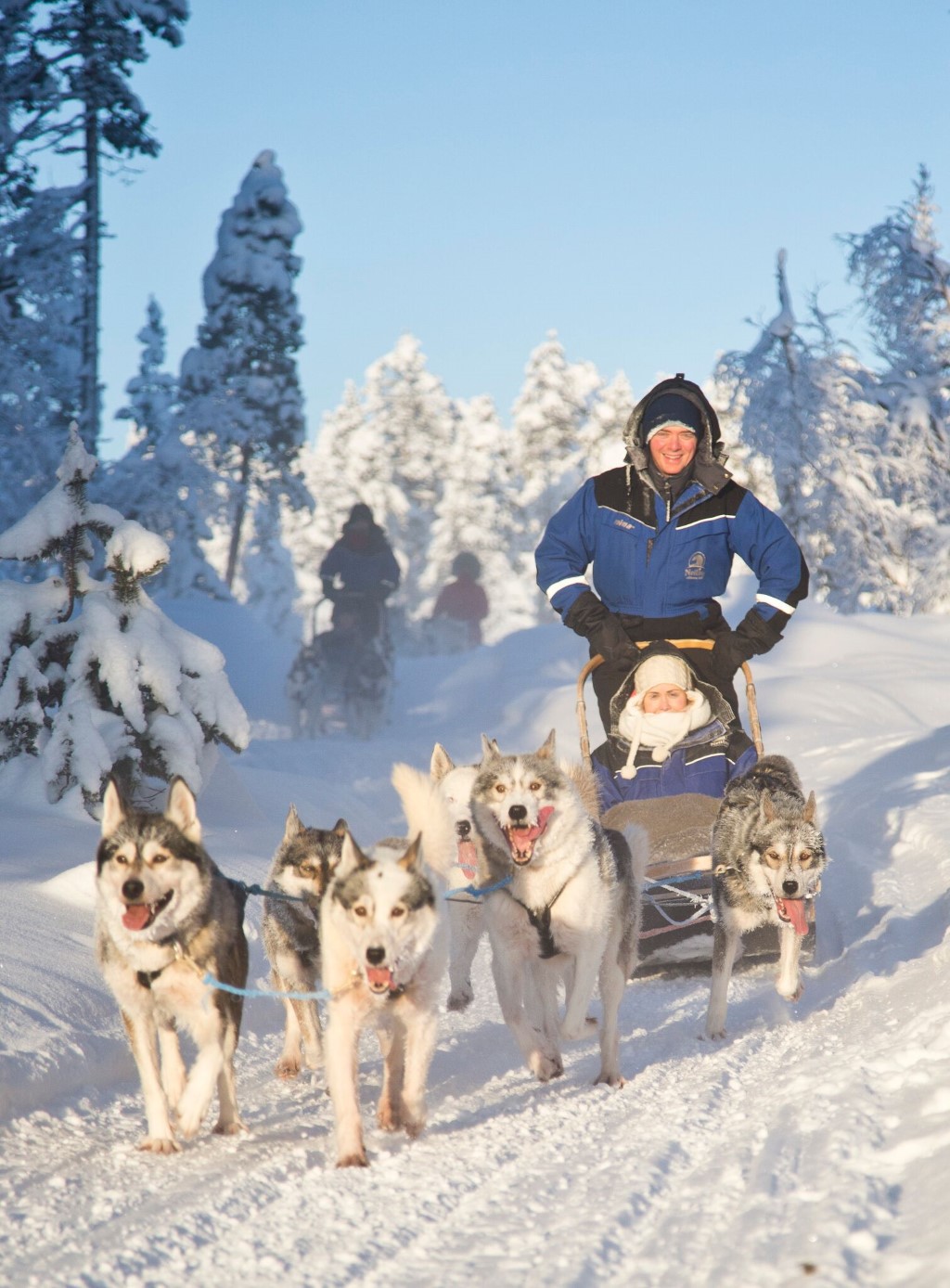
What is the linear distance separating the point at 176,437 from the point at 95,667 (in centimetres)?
1951

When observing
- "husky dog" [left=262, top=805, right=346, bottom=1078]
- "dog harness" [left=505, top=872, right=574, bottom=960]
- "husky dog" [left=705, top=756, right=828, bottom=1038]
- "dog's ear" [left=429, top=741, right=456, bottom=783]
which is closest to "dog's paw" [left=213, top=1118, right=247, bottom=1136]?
"husky dog" [left=262, top=805, right=346, bottom=1078]

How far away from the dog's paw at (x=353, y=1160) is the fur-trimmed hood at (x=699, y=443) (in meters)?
3.99

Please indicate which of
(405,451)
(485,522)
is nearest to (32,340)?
(485,522)

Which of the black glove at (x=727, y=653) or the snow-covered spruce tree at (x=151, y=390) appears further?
the snow-covered spruce tree at (x=151, y=390)

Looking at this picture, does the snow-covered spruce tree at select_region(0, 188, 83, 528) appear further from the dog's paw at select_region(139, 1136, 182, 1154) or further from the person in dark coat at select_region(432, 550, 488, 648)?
the dog's paw at select_region(139, 1136, 182, 1154)

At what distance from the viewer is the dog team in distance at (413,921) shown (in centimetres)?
416

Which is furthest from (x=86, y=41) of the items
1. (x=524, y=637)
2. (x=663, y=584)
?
(x=663, y=584)

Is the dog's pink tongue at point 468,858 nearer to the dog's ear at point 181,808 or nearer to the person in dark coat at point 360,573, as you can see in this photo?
the dog's ear at point 181,808

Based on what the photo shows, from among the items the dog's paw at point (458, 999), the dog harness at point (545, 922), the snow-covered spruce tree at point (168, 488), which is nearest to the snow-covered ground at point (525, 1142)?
the dog's paw at point (458, 999)

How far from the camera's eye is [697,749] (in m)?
6.90

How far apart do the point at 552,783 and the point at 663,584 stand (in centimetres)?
194

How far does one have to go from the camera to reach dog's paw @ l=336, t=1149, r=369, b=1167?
390 cm

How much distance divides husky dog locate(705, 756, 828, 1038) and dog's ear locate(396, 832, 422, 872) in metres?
2.00

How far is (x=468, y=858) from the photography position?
6223 mm
